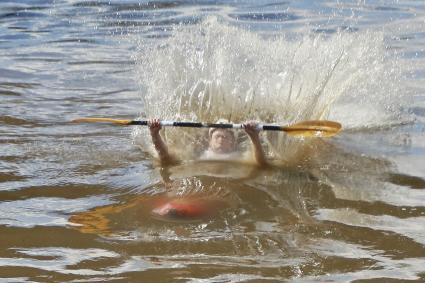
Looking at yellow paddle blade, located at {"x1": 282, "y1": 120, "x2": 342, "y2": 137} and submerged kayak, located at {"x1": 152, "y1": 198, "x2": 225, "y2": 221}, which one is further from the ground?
yellow paddle blade, located at {"x1": 282, "y1": 120, "x2": 342, "y2": 137}

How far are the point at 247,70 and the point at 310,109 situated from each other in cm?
82

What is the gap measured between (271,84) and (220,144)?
89 cm

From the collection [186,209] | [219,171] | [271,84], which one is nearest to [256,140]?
[219,171]

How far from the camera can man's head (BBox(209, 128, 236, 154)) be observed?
258 inches

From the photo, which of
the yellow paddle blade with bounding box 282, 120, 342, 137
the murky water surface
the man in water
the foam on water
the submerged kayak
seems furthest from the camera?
the foam on water

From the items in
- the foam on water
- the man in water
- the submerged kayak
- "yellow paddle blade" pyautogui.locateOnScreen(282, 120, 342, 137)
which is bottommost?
the submerged kayak

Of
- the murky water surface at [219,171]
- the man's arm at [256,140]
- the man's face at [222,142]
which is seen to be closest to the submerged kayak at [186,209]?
the murky water surface at [219,171]

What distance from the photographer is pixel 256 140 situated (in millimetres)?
6168

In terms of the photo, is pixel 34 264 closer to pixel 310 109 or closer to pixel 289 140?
pixel 289 140

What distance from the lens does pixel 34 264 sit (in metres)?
4.14

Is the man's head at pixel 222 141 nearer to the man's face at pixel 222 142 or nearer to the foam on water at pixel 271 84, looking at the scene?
the man's face at pixel 222 142

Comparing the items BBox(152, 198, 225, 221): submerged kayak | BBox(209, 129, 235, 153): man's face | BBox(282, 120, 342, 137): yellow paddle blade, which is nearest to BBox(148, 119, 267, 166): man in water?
BBox(209, 129, 235, 153): man's face

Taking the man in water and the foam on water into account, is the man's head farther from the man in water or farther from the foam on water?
the foam on water

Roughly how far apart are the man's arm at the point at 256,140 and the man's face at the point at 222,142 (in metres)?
0.38
